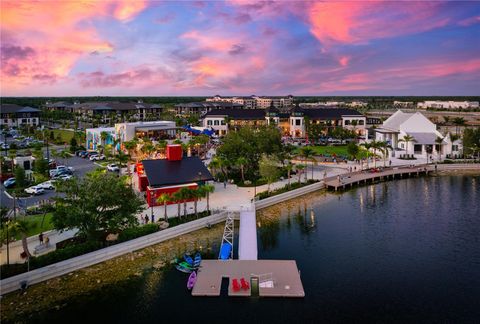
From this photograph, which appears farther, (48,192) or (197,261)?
(48,192)

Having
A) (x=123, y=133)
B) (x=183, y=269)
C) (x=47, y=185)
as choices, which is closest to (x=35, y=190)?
(x=47, y=185)

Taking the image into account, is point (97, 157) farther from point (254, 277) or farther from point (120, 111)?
point (120, 111)

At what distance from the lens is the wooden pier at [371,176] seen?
58.7 metres

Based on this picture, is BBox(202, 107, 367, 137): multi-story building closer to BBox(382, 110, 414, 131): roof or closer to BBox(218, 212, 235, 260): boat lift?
BBox(382, 110, 414, 131): roof

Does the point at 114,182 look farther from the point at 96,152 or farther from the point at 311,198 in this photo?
the point at 96,152

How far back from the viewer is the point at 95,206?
32.3 metres

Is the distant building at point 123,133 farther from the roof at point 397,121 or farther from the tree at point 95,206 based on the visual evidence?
the roof at point 397,121

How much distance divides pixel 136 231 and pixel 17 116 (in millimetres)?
124857

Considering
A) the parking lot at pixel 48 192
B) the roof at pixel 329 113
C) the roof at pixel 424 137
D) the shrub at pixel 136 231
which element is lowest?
the shrub at pixel 136 231

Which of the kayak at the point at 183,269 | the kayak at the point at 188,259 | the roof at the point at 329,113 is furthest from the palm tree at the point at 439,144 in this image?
the kayak at the point at 183,269

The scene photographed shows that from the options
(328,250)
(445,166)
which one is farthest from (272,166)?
(445,166)

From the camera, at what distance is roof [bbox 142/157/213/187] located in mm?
45259

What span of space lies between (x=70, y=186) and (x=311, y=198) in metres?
31.6

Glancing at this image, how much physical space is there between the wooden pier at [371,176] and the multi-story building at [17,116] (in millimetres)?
118281
